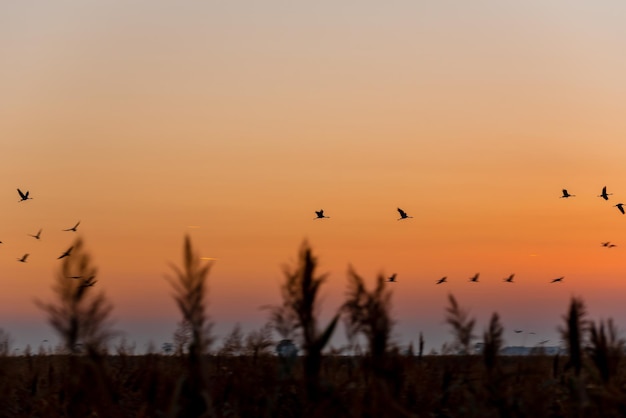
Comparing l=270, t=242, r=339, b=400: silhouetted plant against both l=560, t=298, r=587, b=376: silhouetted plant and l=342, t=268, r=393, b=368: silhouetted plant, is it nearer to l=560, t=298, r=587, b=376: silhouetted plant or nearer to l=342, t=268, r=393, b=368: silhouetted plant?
l=342, t=268, r=393, b=368: silhouetted plant

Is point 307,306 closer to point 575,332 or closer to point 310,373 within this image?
point 310,373

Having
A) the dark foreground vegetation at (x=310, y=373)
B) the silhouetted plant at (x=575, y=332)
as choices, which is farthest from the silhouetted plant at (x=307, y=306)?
the silhouetted plant at (x=575, y=332)

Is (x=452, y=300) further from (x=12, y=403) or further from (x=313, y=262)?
(x=12, y=403)

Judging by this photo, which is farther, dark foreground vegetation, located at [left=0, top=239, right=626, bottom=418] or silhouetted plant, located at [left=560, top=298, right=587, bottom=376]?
silhouetted plant, located at [left=560, top=298, right=587, bottom=376]

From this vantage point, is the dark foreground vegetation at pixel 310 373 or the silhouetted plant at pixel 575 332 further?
the silhouetted plant at pixel 575 332

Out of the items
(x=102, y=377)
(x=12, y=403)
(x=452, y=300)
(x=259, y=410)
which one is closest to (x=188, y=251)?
(x=102, y=377)

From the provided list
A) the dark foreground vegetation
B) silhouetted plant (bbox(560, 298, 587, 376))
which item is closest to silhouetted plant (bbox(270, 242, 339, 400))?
the dark foreground vegetation

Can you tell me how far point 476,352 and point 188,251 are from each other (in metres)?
5.26

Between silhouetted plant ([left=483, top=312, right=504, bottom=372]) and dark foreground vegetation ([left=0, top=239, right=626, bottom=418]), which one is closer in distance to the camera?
dark foreground vegetation ([left=0, top=239, right=626, bottom=418])

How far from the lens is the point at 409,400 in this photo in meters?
8.00

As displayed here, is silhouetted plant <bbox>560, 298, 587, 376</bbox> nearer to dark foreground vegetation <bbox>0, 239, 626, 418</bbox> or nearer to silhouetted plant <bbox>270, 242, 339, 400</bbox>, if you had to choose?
dark foreground vegetation <bbox>0, 239, 626, 418</bbox>

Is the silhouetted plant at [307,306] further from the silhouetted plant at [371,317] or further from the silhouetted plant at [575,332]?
the silhouetted plant at [575,332]

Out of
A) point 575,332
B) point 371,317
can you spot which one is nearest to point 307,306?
point 371,317

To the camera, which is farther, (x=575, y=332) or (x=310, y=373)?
(x=575, y=332)
